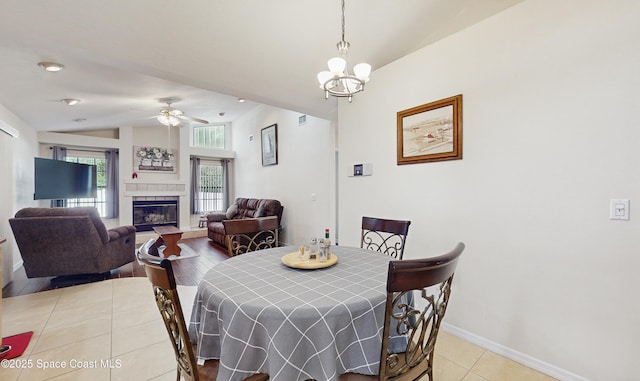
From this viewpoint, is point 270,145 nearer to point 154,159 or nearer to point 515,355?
point 154,159

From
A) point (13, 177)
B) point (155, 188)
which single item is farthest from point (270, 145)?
point (13, 177)

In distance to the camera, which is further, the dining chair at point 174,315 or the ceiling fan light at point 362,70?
the ceiling fan light at point 362,70

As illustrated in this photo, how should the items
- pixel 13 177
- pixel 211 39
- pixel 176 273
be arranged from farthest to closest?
pixel 176 273 < pixel 13 177 < pixel 211 39

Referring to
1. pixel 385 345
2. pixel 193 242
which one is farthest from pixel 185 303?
pixel 193 242

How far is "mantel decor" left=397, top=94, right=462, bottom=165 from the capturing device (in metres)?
2.21

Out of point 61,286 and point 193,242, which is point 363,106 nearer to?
point 61,286

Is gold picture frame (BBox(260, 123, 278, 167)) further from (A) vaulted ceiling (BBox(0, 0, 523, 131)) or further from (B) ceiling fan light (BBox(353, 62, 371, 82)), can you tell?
(B) ceiling fan light (BBox(353, 62, 371, 82))

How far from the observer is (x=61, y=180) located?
4586 millimetres

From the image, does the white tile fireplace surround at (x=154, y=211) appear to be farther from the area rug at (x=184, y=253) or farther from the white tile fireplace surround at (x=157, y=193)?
the area rug at (x=184, y=253)

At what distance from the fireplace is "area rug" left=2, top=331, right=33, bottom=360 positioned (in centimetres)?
491

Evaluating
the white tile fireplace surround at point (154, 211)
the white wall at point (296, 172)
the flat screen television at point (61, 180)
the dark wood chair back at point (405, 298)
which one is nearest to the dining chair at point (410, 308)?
the dark wood chair back at point (405, 298)

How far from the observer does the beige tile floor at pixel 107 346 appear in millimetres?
1758

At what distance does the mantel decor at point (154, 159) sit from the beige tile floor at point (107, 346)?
4.37 m

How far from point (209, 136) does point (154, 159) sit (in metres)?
1.92
